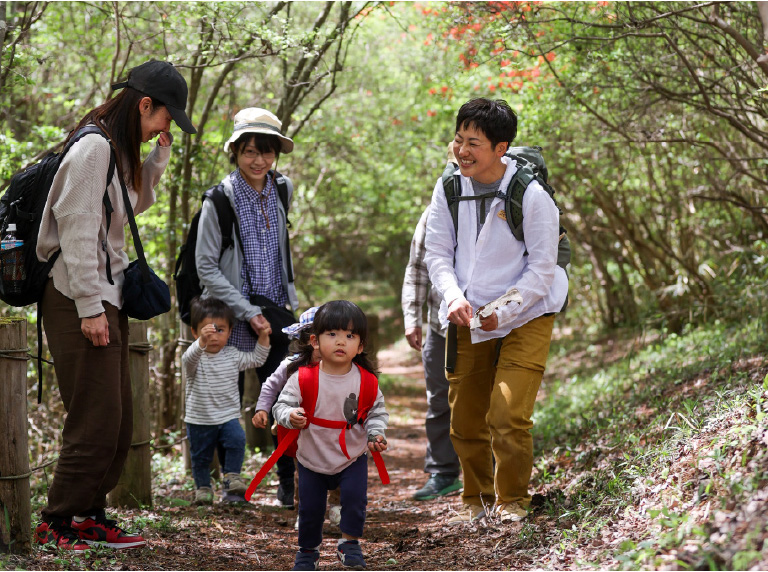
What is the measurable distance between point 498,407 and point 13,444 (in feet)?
7.79

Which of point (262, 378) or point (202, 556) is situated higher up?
point (262, 378)

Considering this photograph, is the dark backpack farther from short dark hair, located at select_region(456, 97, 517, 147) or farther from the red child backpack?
short dark hair, located at select_region(456, 97, 517, 147)

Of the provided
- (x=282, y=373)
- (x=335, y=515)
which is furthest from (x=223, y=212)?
(x=335, y=515)

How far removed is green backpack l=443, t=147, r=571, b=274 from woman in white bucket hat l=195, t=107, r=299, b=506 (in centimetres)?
125

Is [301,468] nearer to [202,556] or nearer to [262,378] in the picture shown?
[202,556]

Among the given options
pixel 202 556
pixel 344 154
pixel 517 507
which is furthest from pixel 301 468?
pixel 344 154

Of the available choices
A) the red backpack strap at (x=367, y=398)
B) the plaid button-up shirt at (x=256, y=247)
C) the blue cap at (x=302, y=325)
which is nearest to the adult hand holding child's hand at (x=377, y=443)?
the red backpack strap at (x=367, y=398)

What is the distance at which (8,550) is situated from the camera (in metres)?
3.56

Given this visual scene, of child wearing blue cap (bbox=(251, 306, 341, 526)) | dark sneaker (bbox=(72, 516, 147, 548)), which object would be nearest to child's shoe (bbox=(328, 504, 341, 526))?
child wearing blue cap (bbox=(251, 306, 341, 526))

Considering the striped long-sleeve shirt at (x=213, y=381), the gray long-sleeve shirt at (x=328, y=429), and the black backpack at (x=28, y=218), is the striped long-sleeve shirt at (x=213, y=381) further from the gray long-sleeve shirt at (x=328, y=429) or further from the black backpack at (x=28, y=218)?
the black backpack at (x=28, y=218)

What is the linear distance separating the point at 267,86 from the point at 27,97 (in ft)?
8.36

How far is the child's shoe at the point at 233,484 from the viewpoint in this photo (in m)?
5.43

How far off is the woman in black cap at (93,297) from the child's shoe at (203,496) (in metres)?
1.23

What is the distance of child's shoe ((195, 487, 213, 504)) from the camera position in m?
5.34
